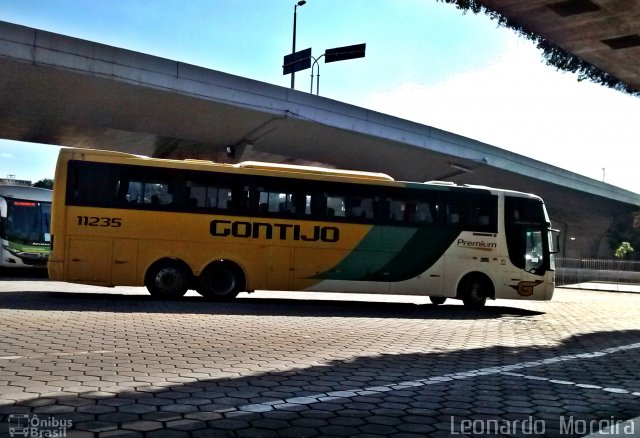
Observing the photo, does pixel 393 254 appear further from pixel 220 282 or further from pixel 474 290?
pixel 220 282

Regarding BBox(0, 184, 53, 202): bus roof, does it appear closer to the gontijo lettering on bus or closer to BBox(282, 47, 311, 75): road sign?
the gontijo lettering on bus

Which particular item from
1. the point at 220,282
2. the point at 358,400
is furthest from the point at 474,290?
the point at 358,400

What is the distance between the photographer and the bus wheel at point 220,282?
14953mm

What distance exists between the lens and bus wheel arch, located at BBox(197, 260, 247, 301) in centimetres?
1495

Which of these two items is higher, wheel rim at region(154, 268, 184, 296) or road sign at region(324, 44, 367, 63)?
road sign at region(324, 44, 367, 63)

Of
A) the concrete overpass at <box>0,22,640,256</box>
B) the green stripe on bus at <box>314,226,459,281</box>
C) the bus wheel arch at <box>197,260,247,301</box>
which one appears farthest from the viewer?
the concrete overpass at <box>0,22,640,256</box>

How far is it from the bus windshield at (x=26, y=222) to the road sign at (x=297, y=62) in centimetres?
1921

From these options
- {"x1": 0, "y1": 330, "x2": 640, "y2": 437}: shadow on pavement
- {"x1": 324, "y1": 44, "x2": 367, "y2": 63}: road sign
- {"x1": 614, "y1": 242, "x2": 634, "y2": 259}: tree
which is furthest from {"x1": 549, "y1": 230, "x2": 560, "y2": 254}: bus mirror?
{"x1": 614, "y1": 242, "x2": 634, "y2": 259}: tree

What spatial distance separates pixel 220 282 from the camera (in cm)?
1506

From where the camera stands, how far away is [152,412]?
187 inches

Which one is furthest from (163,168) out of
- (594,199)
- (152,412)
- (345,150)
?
(594,199)

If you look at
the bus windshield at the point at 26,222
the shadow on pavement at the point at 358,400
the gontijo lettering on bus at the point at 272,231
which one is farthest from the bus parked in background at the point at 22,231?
the shadow on pavement at the point at 358,400

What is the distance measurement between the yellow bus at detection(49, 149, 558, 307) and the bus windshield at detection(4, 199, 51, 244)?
30.5 feet

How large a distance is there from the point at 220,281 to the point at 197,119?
55.5 feet
